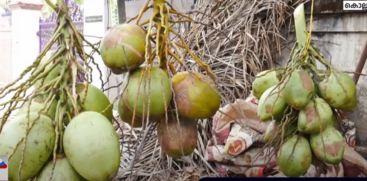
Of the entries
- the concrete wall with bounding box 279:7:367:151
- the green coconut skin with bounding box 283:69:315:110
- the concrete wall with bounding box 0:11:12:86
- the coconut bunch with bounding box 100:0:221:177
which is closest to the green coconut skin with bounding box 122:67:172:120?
the coconut bunch with bounding box 100:0:221:177

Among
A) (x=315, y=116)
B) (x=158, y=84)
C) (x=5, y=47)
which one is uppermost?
(x=158, y=84)

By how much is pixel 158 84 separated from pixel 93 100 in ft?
0.40

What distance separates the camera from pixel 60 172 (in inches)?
36.5

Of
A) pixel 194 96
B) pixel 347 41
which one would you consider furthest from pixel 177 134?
pixel 347 41

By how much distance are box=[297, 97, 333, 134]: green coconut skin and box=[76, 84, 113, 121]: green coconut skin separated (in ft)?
1.75

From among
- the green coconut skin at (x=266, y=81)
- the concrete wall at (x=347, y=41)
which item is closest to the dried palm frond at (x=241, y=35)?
the concrete wall at (x=347, y=41)

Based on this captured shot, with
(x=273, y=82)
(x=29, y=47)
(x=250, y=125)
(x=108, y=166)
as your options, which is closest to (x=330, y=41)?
(x=250, y=125)

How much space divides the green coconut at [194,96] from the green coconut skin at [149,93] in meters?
0.03

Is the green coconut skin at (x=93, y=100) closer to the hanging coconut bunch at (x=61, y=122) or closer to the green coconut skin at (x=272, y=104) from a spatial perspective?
the hanging coconut bunch at (x=61, y=122)

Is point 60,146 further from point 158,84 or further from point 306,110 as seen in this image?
point 306,110

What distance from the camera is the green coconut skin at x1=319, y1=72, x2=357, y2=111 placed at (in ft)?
4.44

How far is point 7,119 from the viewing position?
1000 mm

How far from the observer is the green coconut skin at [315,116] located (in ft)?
4.43

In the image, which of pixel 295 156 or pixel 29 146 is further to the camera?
pixel 295 156
